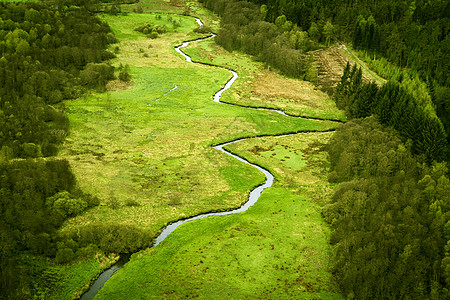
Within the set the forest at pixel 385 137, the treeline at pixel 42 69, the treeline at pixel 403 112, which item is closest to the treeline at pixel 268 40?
the forest at pixel 385 137

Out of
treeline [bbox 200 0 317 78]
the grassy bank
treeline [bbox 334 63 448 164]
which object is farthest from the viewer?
treeline [bbox 200 0 317 78]

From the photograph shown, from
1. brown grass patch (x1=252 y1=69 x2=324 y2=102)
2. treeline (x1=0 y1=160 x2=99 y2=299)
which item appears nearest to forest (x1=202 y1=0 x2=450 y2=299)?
brown grass patch (x1=252 y1=69 x2=324 y2=102)

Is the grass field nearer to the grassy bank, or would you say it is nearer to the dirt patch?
the dirt patch

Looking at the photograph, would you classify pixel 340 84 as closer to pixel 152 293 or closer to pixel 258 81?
pixel 258 81

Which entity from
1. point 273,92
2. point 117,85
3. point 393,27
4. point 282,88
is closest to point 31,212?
point 117,85

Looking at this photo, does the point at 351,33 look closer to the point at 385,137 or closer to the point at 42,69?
the point at 385,137
